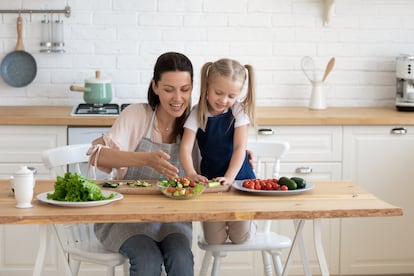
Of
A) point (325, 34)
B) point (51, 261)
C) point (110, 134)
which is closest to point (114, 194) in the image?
point (110, 134)

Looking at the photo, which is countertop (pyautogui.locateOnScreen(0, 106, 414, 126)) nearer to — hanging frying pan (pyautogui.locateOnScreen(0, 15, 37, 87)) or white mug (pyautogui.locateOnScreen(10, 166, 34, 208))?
hanging frying pan (pyautogui.locateOnScreen(0, 15, 37, 87))

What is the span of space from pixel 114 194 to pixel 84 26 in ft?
7.41

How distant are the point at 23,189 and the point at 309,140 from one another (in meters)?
2.15

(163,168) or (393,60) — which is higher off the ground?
(393,60)

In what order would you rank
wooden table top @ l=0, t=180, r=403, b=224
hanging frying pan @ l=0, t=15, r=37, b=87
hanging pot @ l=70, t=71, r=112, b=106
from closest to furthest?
wooden table top @ l=0, t=180, r=403, b=224, hanging pot @ l=70, t=71, r=112, b=106, hanging frying pan @ l=0, t=15, r=37, b=87

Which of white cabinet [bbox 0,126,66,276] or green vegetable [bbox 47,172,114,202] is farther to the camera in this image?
white cabinet [bbox 0,126,66,276]

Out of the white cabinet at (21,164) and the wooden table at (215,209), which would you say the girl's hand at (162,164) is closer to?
the wooden table at (215,209)

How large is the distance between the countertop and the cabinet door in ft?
0.20

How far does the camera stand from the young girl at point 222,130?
3395 mm

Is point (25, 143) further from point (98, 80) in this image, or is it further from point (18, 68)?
point (18, 68)

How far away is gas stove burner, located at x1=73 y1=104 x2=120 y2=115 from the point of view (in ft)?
15.5

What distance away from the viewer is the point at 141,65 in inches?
205

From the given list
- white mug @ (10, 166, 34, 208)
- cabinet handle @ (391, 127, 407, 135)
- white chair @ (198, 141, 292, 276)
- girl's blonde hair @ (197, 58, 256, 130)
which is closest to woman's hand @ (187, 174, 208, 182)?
girl's blonde hair @ (197, 58, 256, 130)

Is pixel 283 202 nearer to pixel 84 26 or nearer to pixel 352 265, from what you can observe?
pixel 352 265
